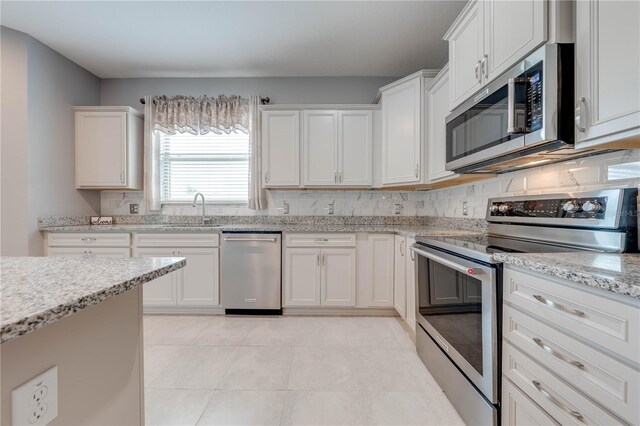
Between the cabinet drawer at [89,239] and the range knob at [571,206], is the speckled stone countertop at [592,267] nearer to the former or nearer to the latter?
the range knob at [571,206]

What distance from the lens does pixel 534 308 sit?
1051 mm

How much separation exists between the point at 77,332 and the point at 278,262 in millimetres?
2253

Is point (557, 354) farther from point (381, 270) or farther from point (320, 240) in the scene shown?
point (320, 240)

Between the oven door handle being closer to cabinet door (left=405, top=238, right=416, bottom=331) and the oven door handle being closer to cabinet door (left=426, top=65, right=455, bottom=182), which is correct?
cabinet door (left=405, top=238, right=416, bottom=331)

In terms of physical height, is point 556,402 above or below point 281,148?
below

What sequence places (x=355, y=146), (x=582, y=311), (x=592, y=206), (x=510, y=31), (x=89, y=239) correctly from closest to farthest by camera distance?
(x=582, y=311) → (x=592, y=206) → (x=510, y=31) → (x=89, y=239) → (x=355, y=146)

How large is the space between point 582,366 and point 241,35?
3191 mm

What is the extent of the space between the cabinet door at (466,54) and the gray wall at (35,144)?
3761mm

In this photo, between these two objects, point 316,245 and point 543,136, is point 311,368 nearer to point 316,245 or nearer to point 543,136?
point 316,245

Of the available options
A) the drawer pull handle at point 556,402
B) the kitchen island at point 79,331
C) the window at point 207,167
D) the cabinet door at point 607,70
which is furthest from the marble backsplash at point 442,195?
the kitchen island at point 79,331

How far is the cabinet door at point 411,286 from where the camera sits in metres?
2.28

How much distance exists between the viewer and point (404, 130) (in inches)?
112

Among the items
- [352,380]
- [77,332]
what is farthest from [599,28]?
[352,380]

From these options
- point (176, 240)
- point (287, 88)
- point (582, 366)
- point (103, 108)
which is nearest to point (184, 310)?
point (176, 240)
